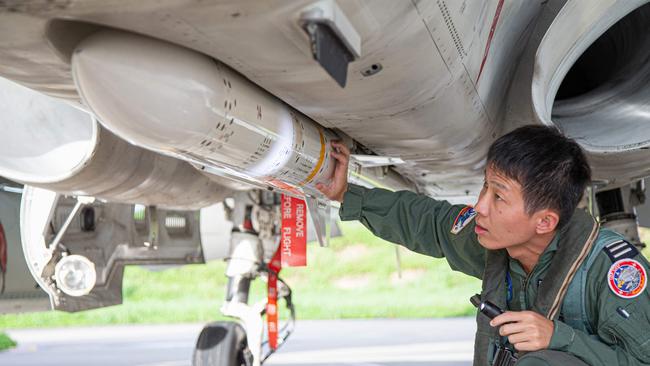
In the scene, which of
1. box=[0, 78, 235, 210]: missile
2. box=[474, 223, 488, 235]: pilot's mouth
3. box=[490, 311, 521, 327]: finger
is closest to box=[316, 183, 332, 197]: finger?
box=[474, 223, 488, 235]: pilot's mouth

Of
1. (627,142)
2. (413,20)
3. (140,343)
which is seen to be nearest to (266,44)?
(413,20)

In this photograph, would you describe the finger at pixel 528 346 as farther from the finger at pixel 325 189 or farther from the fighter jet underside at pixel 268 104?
the finger at pixel 325 189

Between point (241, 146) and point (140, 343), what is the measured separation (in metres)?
11.6

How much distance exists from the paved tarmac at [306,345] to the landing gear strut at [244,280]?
14.2ft

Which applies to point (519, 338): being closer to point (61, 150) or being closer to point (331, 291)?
point (61, 150)

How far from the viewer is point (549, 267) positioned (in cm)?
191

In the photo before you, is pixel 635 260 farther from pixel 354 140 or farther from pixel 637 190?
pixel 637 190

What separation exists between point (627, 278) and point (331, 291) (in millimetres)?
21908

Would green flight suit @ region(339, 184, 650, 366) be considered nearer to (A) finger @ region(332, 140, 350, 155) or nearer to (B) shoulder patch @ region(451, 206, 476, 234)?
(B) shoulder patch @ region(451, 206, 476, 234)

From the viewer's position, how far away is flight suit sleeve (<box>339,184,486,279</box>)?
2330 millimetres

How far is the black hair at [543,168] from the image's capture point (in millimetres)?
1941

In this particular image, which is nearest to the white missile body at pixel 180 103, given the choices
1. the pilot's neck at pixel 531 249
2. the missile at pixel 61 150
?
the pilot's neck at pixel 531 249

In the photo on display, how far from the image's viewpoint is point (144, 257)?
5.56 metres

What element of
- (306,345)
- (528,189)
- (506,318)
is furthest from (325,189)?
(306,345)
